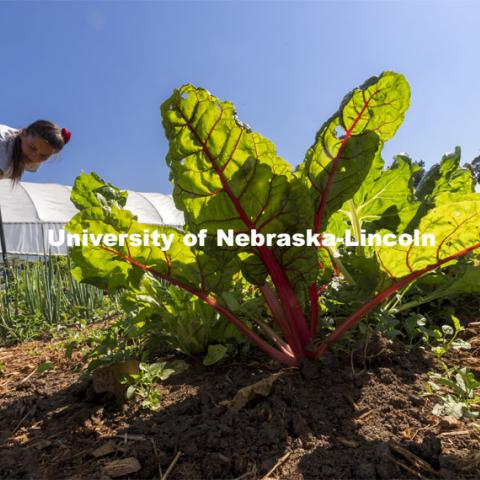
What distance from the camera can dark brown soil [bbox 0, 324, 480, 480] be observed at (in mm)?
975

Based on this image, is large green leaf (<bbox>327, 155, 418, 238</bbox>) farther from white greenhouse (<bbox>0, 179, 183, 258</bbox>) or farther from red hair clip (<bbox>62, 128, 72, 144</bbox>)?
white greenhouse (<bbox>0, 179, 183, 258</bbox>)

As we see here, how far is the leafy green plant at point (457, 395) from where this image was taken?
1097 mm

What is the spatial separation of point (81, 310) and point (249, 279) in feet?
7.75

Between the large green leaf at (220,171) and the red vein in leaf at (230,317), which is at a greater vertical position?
the large green leaf at (220,171)

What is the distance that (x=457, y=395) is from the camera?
124 cm

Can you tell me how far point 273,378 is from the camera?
4.17 feet

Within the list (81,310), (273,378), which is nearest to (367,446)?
(273,378)

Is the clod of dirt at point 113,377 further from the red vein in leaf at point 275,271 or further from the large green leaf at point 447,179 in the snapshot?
the large green leaf at point 447,179

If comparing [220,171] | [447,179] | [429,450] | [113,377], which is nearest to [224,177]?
[220,171]

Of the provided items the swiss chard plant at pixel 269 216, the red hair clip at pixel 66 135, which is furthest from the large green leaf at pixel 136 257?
the red hair clip at pixel 66 135

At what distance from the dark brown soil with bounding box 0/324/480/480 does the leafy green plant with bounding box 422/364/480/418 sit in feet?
0.12

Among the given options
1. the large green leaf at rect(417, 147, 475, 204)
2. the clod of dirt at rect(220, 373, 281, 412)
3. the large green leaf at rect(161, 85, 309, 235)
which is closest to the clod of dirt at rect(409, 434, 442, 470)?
the clod of dirt at rect(220, 373, 281, 412)

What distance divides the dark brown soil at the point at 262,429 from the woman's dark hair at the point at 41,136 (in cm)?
261

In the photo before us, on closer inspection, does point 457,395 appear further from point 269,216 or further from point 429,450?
point 269,216
